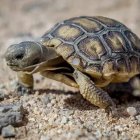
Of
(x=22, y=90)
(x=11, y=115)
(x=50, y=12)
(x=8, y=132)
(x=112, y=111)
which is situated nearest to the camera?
(x=8, y=132)

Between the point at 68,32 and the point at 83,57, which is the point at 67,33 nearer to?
the point at 68,32

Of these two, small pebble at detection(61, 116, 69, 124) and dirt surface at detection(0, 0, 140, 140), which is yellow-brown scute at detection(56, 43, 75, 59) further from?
small pebble at detection(61, 116, 69, 124)

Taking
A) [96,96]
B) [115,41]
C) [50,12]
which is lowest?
[96,96]

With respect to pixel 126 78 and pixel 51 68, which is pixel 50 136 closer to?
pixel 51 68

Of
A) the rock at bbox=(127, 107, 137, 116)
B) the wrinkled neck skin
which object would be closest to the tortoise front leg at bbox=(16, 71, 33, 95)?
the wrinkled neck skin

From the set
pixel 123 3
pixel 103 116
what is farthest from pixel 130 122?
pixel 123 3

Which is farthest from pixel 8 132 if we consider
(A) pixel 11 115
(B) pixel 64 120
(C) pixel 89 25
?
(C) pixel 89 25
